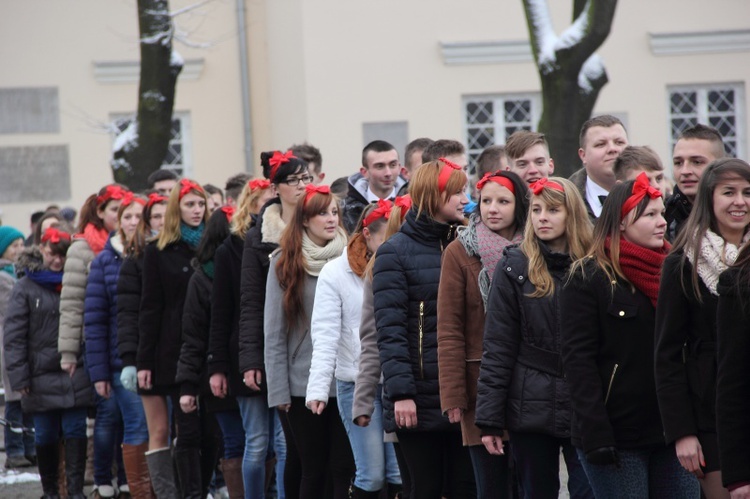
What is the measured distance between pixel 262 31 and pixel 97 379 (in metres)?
11.5

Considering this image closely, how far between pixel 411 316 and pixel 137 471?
11.5 ft

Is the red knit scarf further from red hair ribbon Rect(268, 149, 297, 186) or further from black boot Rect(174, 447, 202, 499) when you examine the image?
black boot Rect(174, 447, 202, 499)

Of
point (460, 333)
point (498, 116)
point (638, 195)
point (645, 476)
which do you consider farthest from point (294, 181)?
point (498, 116)

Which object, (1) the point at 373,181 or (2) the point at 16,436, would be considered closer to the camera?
(1) the point at 373,181

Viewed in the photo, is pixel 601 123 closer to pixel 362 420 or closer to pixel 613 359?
pixel 362 420

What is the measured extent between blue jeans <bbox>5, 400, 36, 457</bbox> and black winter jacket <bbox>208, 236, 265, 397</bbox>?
12.4 feet

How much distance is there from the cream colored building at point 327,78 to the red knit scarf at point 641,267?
42.5ft

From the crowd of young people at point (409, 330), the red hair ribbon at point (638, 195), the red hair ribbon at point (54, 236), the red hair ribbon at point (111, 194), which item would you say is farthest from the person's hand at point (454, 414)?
the red hair ribbon at point (54, 236)

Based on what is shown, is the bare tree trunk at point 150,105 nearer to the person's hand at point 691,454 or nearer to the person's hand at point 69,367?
the person's hand at point 69,367

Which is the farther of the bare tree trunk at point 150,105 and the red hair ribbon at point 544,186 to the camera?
the bare tree trunk at point 150,105

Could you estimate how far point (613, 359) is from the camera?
16.8 feet

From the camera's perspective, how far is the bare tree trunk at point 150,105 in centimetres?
1452

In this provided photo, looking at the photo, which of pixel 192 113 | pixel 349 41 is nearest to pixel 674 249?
pixel 349 41

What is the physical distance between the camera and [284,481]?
732 cm
